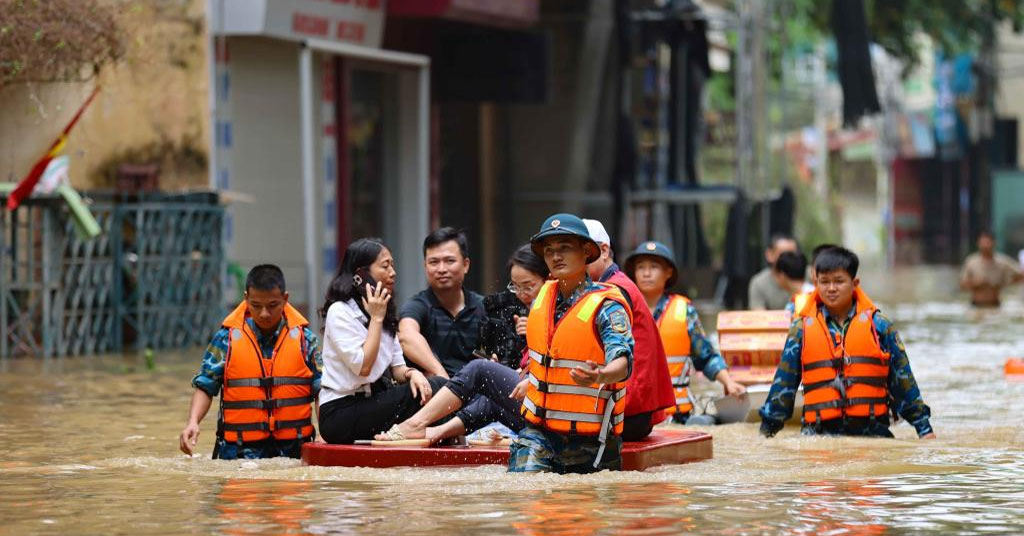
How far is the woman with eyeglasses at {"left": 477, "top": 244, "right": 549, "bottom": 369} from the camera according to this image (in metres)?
11.5

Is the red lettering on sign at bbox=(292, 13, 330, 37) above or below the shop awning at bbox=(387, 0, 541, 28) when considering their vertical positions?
below

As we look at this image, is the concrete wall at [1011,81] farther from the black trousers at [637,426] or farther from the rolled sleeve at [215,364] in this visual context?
the rolled sleeve at [215,364]

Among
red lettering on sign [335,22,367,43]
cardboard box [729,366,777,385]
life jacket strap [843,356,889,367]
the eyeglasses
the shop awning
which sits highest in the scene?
the shop awning

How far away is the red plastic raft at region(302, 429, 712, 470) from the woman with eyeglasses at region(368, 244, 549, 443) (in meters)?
0.29

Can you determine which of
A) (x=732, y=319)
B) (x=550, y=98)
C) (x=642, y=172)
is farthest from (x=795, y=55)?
(x=732, y=319)

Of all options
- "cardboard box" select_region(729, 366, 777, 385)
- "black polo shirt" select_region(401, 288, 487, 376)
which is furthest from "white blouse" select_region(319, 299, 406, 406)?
"cardboard box" select_region(729, 366, 777, 385)

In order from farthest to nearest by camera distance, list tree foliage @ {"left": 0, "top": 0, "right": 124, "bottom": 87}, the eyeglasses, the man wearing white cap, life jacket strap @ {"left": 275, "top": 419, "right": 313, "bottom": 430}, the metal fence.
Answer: the metal fence
tree foliage @ {"left": 0, "top": 0, "right": 124, "bottom": 87}
the eyeglasses
life jacket strap @ {"left": 275, "top": 419, "right": 313, "bottom": 430}
the man wearing white cap

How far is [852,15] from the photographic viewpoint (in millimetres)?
27484

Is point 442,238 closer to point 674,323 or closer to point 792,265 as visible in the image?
point 674,323

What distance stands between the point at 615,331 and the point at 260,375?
234cm

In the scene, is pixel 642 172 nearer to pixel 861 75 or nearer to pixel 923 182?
pixel 861 75

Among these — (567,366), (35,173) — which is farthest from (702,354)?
(35,173)

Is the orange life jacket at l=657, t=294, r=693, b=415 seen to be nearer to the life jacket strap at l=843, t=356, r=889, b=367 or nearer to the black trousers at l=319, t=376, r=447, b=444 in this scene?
the life jacket strap at l=843, t=356, r=889, b=367

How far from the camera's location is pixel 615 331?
9.72 metres
